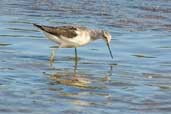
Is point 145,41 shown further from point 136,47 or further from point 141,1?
point 141,1

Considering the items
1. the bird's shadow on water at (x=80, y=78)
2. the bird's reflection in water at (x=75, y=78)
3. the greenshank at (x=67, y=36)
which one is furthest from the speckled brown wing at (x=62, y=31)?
the bird's reflection in water at (x=75, y=78)

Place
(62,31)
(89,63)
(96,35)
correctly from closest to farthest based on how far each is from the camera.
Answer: (89,63)
(62,31)
(96,35)

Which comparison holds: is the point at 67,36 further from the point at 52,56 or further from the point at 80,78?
the point at 80,78

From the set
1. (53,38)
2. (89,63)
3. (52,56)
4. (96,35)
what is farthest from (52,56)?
(96,35)

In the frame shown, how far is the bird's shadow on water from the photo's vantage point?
31.6 ft

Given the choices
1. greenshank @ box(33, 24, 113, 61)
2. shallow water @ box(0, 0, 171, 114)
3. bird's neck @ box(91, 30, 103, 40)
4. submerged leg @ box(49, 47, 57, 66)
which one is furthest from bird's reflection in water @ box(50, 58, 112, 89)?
bird's neck @ box(91, 30, 103, 40)

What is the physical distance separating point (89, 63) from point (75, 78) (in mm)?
1097

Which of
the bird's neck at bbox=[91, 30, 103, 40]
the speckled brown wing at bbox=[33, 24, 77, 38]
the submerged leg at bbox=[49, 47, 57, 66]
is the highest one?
the speckled brown wing at bbox=[33, 24, 77, 38]

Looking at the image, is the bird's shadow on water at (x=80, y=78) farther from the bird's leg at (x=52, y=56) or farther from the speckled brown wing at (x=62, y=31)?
the speckled brown wing at (x=62, y=31)

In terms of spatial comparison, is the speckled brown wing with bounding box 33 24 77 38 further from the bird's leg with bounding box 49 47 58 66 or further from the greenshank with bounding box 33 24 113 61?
the bird's leg with bounding box 49 47 58 66

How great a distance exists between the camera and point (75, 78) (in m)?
10.2

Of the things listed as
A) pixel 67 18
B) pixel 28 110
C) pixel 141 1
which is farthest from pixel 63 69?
pixel 141 1

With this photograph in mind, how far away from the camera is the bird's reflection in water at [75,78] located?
9.68m

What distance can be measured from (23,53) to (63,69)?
1.11 m
